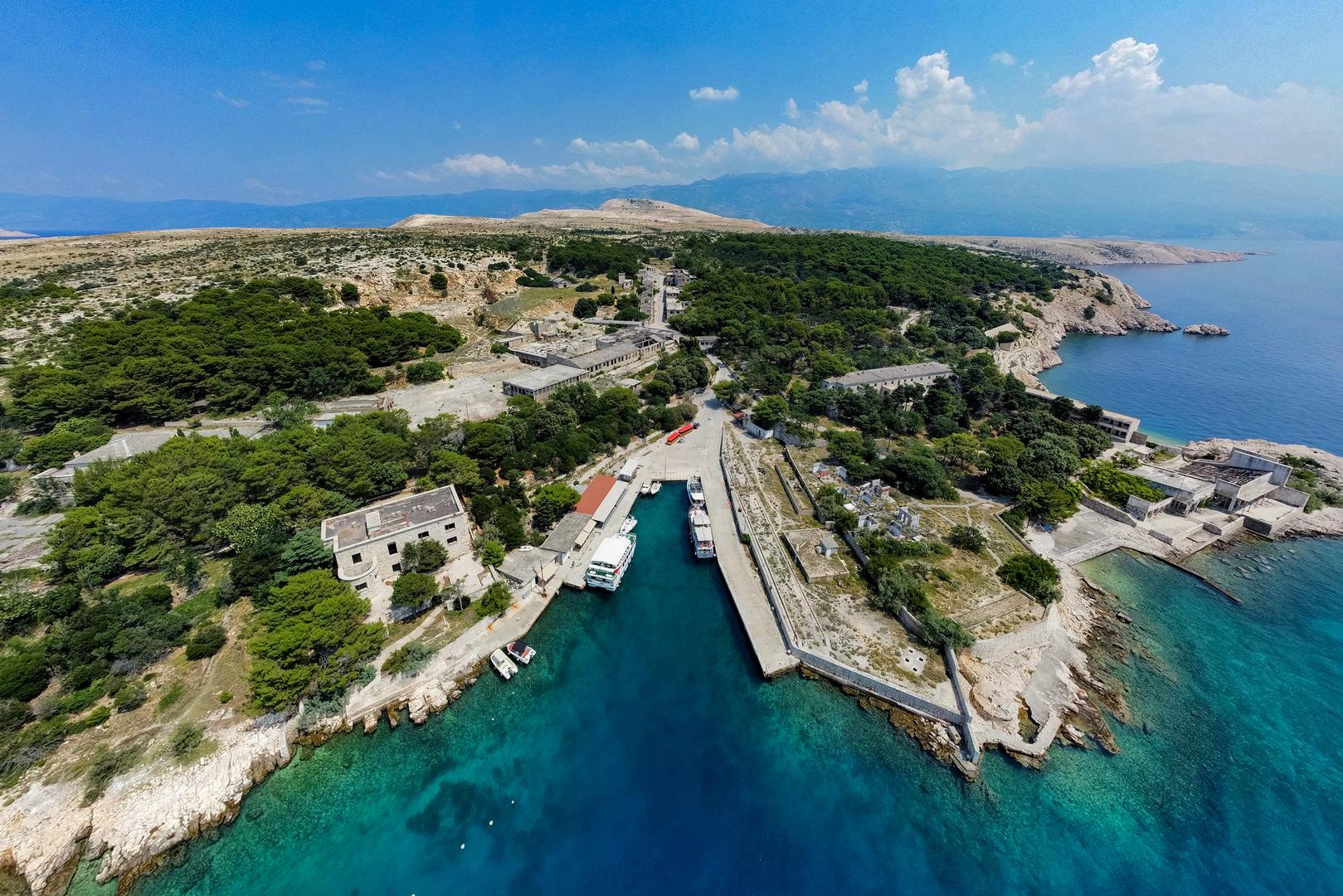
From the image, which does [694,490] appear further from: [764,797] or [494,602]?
[764,797]

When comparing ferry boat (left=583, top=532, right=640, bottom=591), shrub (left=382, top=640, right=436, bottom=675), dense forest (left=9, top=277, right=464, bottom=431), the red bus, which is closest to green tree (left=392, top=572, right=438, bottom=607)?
shrub (left=382, top=640, right=436, bottom=675)

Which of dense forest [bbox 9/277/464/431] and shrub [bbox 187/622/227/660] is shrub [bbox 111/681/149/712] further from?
dense forest [bbox 9/277/464/431]

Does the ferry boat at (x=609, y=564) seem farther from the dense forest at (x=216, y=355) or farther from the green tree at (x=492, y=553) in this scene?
the dense forest at (x=216, y=355)

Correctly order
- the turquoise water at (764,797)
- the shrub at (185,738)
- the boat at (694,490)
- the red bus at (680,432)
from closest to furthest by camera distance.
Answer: the turquoise water at (764,797) < the shrub at (185,738) < the boat at (694,490) < the red bus at (680,432)

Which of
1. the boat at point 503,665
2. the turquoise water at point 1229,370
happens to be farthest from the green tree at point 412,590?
the turquoise water at point 1229,370

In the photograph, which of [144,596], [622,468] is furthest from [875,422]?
[144,596]
